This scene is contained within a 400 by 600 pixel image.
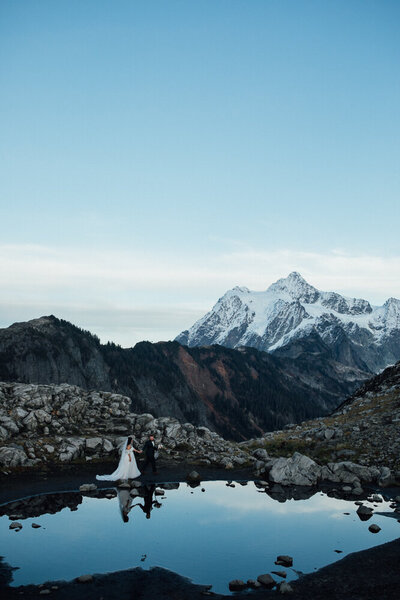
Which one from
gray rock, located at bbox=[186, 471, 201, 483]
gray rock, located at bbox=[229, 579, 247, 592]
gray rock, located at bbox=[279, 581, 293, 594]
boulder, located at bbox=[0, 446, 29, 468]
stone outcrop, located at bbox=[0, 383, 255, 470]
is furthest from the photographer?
stone outcrop, located at bbox=[0, 383, 255, 470]

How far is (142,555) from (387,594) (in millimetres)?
7600

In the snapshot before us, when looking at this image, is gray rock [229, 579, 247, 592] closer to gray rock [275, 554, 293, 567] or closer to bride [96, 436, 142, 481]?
gray rock [275, 554, 293, 567]

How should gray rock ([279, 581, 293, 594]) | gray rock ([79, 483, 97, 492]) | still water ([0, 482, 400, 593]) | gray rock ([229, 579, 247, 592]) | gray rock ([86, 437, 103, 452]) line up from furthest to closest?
1. gray rock ([86, 437, 103, 452])
2. gray rock ([79, 483, 97, 492])
3. still water ([0, 482, 400, 593])
4. gray rock ([229, 579, 247, 592])
5. gray rock ([279, 581, 293, 594])

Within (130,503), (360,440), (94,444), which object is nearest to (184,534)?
(130,503)

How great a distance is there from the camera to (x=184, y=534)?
1705 cm

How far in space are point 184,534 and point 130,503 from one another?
447 cm

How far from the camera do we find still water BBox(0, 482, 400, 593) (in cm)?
1412

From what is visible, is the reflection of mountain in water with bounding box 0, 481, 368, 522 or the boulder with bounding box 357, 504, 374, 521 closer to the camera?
the reflection of mountain in water with bounding box 0, 481, 368, 522

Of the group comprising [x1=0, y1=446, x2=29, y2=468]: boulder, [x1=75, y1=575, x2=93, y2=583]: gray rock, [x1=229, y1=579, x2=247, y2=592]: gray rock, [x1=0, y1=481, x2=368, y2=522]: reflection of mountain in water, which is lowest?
[x1=0, y1=481, x2=368, y2=522]: reflection of mountain in water

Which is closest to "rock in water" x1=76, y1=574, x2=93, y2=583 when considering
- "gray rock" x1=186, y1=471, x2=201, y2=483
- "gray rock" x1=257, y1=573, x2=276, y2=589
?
"gray rock" x1=257, y1=573, x2=276, y2=589

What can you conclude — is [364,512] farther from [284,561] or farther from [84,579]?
[84,579]

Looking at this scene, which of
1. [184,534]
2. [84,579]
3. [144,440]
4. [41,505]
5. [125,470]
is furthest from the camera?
[144,440]

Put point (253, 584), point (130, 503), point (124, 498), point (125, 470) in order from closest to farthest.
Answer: point (253, 584), point (130, 503), point (124, 498), point (125, 470)

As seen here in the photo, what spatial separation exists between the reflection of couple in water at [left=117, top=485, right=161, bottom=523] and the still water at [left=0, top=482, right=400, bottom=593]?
0.05 metres
